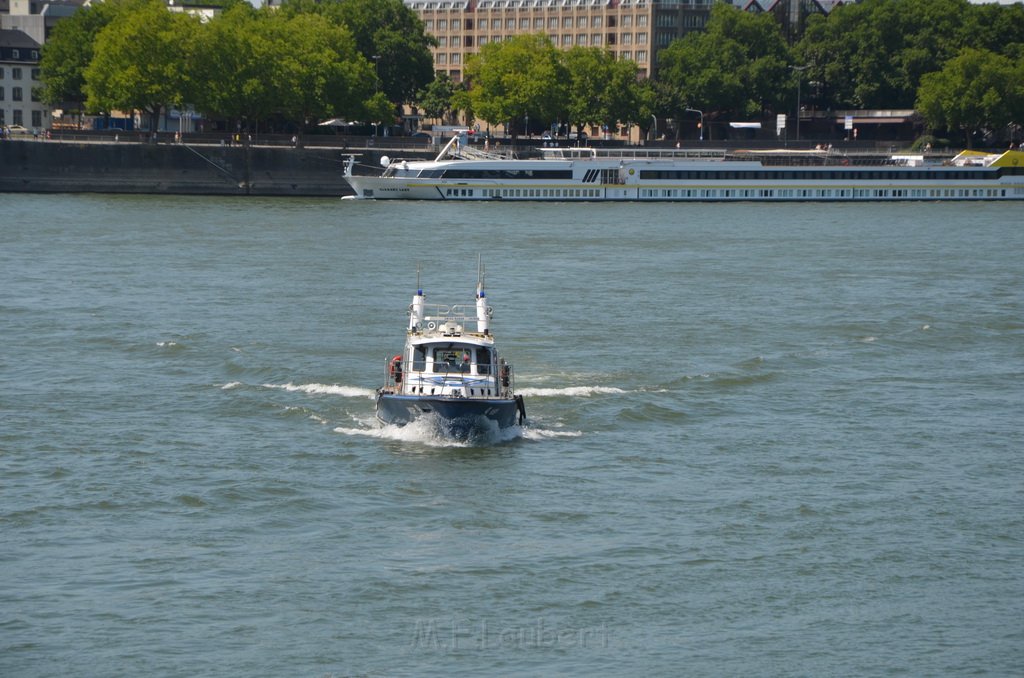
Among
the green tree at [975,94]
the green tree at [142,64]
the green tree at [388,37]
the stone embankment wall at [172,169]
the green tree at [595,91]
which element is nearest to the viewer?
the stone embankment wall at [172,169]

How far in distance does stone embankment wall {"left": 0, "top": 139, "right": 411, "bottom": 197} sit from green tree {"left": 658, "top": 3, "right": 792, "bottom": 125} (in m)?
39.2

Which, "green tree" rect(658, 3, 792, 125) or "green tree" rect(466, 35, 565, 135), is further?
"green tree" rect(658, 3, 792, 125)

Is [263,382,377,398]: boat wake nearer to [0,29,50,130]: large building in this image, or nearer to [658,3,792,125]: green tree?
[0,29,50,130]: large building

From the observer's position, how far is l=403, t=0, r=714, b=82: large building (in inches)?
6235

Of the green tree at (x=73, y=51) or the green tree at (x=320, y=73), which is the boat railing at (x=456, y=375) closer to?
the green tree at (x=320, y=73)

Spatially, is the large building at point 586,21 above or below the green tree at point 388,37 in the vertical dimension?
above

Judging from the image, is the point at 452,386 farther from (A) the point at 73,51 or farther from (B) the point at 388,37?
(B) the point at 388,37

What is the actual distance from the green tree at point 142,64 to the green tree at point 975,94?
5286 cm

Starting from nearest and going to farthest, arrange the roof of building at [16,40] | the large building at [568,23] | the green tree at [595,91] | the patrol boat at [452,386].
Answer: the patrol boat at [452,386] → the green tree at [595,91] → the roof of building at [16,40] → the large building at [568,23]

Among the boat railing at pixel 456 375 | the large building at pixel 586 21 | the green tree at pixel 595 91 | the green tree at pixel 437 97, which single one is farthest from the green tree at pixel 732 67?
the boat railing at pixel 456 375

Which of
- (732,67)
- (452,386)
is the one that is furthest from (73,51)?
(452,386)

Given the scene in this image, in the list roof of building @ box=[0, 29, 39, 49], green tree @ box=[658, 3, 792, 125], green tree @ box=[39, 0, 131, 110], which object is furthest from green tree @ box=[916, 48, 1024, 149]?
roof of building @ box=[0, 29, 39, 49]

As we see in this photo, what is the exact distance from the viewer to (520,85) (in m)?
121

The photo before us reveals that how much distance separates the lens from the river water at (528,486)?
23000mm
